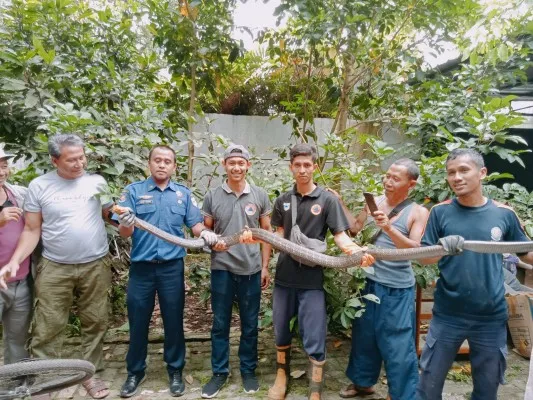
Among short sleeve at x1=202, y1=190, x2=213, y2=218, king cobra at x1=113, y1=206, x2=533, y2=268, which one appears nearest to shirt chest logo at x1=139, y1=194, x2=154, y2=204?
king cobra at x1=113, y1=206, x2=533, y2=268

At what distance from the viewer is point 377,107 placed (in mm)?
5785

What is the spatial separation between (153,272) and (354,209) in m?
1.86

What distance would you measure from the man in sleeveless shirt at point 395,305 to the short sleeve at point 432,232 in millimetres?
143

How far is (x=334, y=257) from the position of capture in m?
2.77

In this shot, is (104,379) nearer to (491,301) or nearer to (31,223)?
(31,223)

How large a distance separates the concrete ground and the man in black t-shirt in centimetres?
54

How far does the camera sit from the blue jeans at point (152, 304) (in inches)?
124

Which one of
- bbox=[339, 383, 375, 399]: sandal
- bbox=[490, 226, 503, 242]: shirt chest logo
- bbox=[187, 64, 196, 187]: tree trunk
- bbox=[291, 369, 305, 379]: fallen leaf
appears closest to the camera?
bbox=[490, 226, 503, 242]: shirt chest logo

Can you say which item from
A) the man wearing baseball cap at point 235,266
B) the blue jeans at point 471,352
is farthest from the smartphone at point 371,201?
the man wearing baseball cap at point 235,266

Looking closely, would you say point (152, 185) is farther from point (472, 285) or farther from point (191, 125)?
point (472, 285)

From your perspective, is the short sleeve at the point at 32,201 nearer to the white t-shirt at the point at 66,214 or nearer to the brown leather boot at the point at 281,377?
the white t-shirt at the point at 66,214

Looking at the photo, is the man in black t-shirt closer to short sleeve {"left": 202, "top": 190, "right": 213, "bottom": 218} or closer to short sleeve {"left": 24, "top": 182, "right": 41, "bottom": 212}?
short sleeve {"left": 202, "top": 190, "right": 213, "bottom": 218}

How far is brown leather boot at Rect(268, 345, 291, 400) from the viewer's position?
3.17 metres

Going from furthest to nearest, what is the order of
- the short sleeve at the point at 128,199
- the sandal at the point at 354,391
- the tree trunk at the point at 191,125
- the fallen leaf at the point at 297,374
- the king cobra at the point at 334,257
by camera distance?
the tree trunk at the point at 191,125 < the fallen leaf at the point at 297,374 < the sandal at the point at 354,391 < the short sleeve at the point at 128,199 < the king cobra at the point at 334,257
